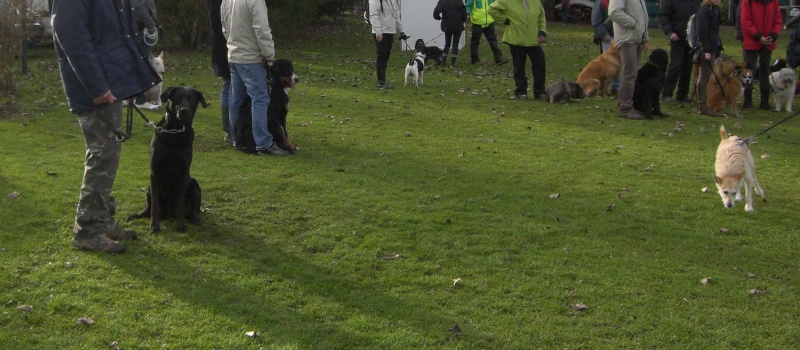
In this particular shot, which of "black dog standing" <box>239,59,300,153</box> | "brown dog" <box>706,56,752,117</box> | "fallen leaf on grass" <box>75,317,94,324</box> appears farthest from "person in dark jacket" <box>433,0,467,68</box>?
"fallen leaf on grass" <box>75,317,94,324</box>

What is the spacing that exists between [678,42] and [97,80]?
9638 mm

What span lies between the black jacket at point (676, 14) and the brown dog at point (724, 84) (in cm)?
77

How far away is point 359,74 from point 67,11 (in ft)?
37.3

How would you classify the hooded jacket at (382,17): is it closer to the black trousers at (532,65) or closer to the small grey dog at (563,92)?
the black trousers at (532,65)

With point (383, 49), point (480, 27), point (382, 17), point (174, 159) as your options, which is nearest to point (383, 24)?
point (382, 17)

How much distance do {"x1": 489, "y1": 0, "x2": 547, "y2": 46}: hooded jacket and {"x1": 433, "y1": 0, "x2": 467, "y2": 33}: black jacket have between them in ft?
16.2

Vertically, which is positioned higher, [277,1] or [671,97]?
[277,1]

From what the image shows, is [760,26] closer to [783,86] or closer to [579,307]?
[783,86]

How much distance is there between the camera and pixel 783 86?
12.2m

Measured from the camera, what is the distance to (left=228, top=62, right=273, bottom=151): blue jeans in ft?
27.8

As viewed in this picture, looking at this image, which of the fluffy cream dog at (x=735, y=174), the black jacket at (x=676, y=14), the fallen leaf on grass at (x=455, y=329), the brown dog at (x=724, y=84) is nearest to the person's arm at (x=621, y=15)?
the black jacket at (x=676, y=14)

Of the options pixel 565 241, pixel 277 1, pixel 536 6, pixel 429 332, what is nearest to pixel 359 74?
pixel 536 6

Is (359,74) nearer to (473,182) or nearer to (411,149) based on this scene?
(411,149)

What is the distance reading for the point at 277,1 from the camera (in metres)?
21.2
